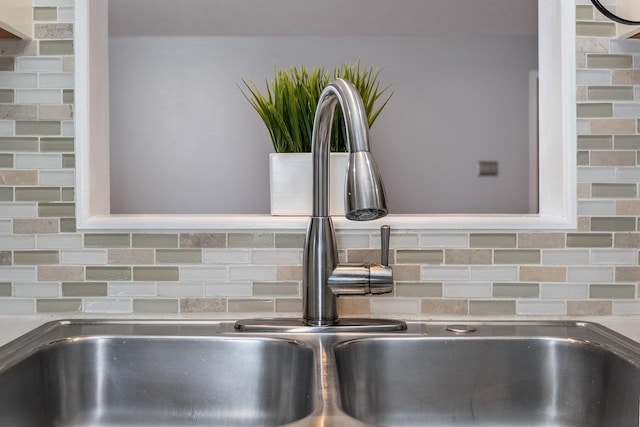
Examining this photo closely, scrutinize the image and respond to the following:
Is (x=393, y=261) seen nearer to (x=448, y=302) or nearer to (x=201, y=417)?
(x=448, y=302)

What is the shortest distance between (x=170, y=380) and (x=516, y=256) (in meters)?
0.65

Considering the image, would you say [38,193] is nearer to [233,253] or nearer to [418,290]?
[233,253]

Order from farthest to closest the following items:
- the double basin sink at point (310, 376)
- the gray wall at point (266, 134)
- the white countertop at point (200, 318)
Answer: the gray wall at point (266, 134) → the white countertop at point (200, 318) → the double basin sink at point (310, 376)

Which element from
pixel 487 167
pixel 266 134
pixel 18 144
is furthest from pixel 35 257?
pixel 487 167

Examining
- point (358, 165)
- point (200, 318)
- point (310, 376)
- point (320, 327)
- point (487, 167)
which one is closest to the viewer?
point (358, 165)

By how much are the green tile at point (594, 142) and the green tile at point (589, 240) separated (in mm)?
159

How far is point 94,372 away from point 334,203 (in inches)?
19.8

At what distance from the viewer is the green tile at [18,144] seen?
119cm

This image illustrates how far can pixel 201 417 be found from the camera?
3.30ft

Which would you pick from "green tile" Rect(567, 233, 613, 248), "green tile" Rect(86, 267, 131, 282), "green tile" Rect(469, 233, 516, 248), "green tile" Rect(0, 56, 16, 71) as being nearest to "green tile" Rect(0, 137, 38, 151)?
"green tile" Rect(0, 56, 16, 71)

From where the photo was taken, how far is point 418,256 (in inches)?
47.1

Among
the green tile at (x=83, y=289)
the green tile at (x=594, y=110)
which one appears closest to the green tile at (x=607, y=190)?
the green tile at (x=594, y=110)

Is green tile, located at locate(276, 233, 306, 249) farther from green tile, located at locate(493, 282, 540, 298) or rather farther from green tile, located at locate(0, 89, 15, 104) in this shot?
green tile, located at locate(0, 89, 15, 104)

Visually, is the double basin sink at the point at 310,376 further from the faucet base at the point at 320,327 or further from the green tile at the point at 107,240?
the green tile at the point at 107,240
